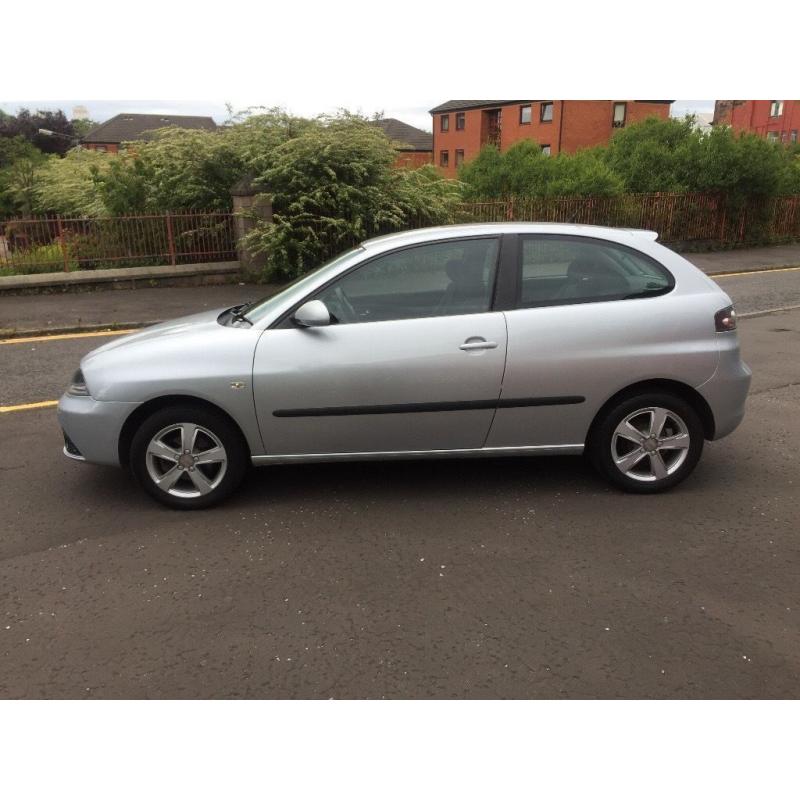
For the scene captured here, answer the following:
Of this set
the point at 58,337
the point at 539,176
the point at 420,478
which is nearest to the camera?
the point at 420,478

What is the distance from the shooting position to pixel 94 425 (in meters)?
4.11

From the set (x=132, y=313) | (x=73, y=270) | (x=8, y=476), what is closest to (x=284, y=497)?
(x=8, y=476)

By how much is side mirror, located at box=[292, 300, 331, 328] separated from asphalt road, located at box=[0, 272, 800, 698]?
1.09 metres

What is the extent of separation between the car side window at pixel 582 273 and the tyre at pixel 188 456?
→ 1.89 meters

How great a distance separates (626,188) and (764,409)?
631 inches

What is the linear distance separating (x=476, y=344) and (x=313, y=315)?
924mm

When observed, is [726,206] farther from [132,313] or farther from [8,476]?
[8,476]

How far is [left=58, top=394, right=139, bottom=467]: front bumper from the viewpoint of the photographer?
4.08m

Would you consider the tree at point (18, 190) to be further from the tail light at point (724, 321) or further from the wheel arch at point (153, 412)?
the tail light at point (724, 321)

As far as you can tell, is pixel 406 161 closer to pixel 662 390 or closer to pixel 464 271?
pixel 464 271

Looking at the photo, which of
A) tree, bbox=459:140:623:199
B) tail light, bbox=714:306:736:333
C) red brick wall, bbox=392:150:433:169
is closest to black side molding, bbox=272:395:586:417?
tail light, bbox=714:306:736:333

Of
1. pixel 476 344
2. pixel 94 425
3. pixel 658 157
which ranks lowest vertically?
pixel 94 425

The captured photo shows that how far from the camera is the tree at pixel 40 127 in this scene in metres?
64.6

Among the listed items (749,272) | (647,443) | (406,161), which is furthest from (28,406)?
(749,272)
